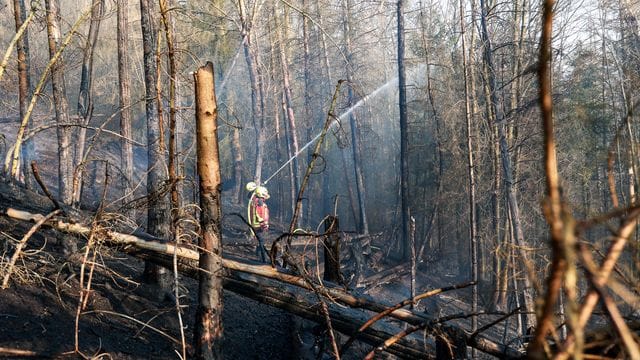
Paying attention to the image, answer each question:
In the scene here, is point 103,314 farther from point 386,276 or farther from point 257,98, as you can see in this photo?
point 257,98

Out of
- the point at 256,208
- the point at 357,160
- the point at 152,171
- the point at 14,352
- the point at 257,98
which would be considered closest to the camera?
the point at 14,352

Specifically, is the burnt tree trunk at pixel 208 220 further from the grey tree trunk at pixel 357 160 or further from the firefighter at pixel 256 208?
the grey tree trunk at pixel 357 160

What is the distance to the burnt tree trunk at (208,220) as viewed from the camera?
385cm

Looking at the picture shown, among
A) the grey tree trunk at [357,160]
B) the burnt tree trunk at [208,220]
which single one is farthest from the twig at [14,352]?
the grey tree trunk at [357,160]

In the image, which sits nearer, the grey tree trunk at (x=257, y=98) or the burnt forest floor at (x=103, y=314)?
the burnt forest floor at (x=103, y=314)

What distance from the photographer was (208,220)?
152 inches

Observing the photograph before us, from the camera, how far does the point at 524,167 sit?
19.0 m

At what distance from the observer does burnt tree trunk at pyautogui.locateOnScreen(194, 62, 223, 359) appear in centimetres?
385

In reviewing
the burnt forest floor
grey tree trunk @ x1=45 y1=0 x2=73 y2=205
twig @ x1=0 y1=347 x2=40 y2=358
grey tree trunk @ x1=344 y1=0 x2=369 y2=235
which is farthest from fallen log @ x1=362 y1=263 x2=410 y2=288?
twig @ x1=0 y1=347 x2=40 y2=358

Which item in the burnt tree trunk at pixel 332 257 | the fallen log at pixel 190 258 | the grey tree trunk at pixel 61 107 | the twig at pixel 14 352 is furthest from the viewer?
the grey tree trunk at pixel 61 107

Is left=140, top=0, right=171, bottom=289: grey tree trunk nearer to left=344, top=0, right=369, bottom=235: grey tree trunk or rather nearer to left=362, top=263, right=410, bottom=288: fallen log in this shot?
left=362, top=263, right=410, bottom=288: fallen log

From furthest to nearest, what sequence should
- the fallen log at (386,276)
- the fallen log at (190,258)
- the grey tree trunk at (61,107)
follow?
the fallen log at (386,276)
the grey tree trunk at (61,107)
the fallen log at (190,258)

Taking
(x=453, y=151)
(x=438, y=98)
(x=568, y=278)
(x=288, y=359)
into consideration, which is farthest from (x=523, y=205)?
(x=568, y=278)

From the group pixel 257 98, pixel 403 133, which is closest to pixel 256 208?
pixel 403 133
